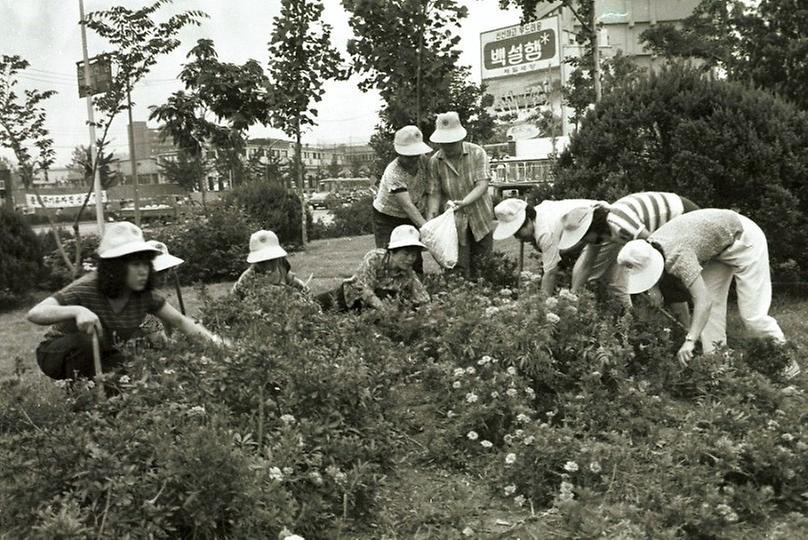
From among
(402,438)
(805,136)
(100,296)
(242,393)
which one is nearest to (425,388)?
(402,438)

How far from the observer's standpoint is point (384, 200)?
637 cm

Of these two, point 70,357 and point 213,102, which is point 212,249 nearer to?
point 213,102

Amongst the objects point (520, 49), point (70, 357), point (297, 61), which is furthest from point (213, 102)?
point (520, 49)

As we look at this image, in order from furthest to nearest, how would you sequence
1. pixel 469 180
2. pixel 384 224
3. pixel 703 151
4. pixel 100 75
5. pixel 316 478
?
1. pixel 100 75
2. pixel 703 151
3. pixel 384 224
4. pixel 469 180
5. pixel 316 478

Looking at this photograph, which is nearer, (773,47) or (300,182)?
(773,47)

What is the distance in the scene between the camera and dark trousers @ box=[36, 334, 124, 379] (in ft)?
13.6

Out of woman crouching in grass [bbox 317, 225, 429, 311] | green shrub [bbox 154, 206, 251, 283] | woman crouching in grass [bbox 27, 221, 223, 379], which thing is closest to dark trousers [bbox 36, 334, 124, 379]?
woman crouching in grass [bbox 27, 221, 223, 379]

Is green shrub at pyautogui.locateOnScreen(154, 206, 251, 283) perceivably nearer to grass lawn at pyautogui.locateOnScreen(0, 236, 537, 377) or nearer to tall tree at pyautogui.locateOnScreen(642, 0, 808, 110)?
grass lawn at pyautogui.locateOnScreen(0, 236, 537, 377)

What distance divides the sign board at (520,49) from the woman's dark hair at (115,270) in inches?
2069

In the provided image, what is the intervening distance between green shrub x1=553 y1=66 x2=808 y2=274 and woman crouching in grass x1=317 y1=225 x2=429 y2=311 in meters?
1.98

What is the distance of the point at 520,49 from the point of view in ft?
190

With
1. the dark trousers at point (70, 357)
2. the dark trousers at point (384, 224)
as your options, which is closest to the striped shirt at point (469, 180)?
the dark trousers at point (384, 224)

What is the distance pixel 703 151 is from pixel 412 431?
154 inches

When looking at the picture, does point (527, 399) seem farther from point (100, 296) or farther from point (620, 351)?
point (100, 296)
